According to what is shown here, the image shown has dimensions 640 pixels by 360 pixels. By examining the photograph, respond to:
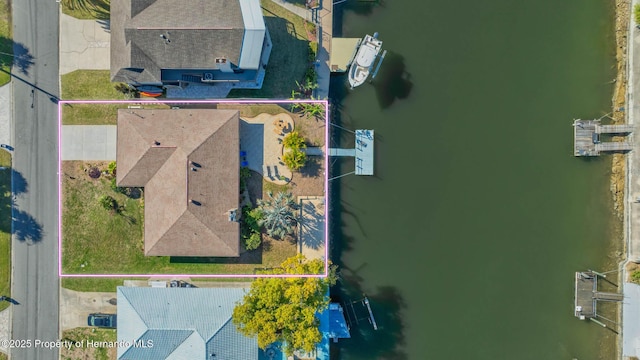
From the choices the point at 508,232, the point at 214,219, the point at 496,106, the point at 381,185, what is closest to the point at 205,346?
the point at 214,219

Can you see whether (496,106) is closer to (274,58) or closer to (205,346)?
→ (274,58)

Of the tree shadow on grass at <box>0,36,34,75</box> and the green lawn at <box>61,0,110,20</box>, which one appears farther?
the tree shadow on grass at <box>0,36,34,75</box>

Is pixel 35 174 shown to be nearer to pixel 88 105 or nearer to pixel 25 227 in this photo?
pixel 25 227

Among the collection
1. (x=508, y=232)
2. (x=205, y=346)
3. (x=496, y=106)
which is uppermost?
(x=496, y=106)

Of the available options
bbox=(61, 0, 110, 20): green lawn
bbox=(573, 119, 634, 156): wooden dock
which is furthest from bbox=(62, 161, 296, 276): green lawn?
bbox=(573, 119, 634, 156): wooden dock

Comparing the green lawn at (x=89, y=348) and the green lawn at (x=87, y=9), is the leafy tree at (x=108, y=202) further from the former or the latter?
the green lawn at (x=87, y=9)

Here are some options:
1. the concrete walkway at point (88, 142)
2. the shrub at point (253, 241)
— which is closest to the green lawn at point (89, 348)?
the shrub at point (253, 241)

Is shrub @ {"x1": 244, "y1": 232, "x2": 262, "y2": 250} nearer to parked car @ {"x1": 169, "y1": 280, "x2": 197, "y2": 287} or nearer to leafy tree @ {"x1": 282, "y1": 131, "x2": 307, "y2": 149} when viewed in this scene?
parked car @ {"x1": 169, "y1": 280, "x2": 197, "y2": 287}
